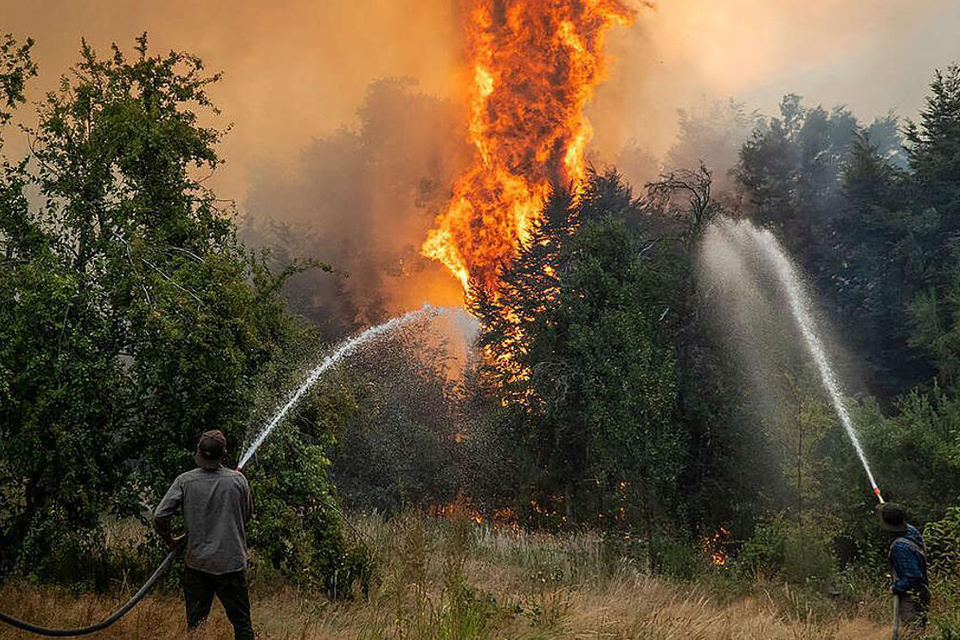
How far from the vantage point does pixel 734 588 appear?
13.4 m

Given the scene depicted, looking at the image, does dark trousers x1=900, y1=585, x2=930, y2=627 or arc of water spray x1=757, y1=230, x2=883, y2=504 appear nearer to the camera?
dark trousers x1=900, y1=585, x2=930, y2=627

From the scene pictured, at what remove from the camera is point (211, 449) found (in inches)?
239

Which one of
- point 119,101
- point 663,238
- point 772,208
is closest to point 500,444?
point 663,238

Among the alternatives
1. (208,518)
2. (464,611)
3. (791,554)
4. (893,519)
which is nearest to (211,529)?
(208,518)

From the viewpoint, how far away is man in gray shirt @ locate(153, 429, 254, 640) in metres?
6.03

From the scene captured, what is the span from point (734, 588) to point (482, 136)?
4168 cm

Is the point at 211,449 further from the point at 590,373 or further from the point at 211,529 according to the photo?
the point at 590,373

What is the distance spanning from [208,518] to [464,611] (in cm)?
267

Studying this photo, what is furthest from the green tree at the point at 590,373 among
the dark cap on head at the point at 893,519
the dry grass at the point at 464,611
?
the dark cap on head at the point at 893,519

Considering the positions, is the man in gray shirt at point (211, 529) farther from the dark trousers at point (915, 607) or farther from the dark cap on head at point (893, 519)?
the dark trousers at point (915, 607)

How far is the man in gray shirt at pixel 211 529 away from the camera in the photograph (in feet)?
19.8

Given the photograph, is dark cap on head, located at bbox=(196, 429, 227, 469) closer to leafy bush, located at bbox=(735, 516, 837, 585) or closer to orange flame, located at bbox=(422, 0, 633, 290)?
leafy bush, located at bbox=(735, 516, 837, 585)

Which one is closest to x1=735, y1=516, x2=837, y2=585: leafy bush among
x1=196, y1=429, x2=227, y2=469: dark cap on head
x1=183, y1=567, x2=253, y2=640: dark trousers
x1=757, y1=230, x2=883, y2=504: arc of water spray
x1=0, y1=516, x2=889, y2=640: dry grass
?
x1=0, y1=516, x2=889, y2=640: dry grass

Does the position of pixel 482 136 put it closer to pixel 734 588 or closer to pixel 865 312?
pixel 865 312
